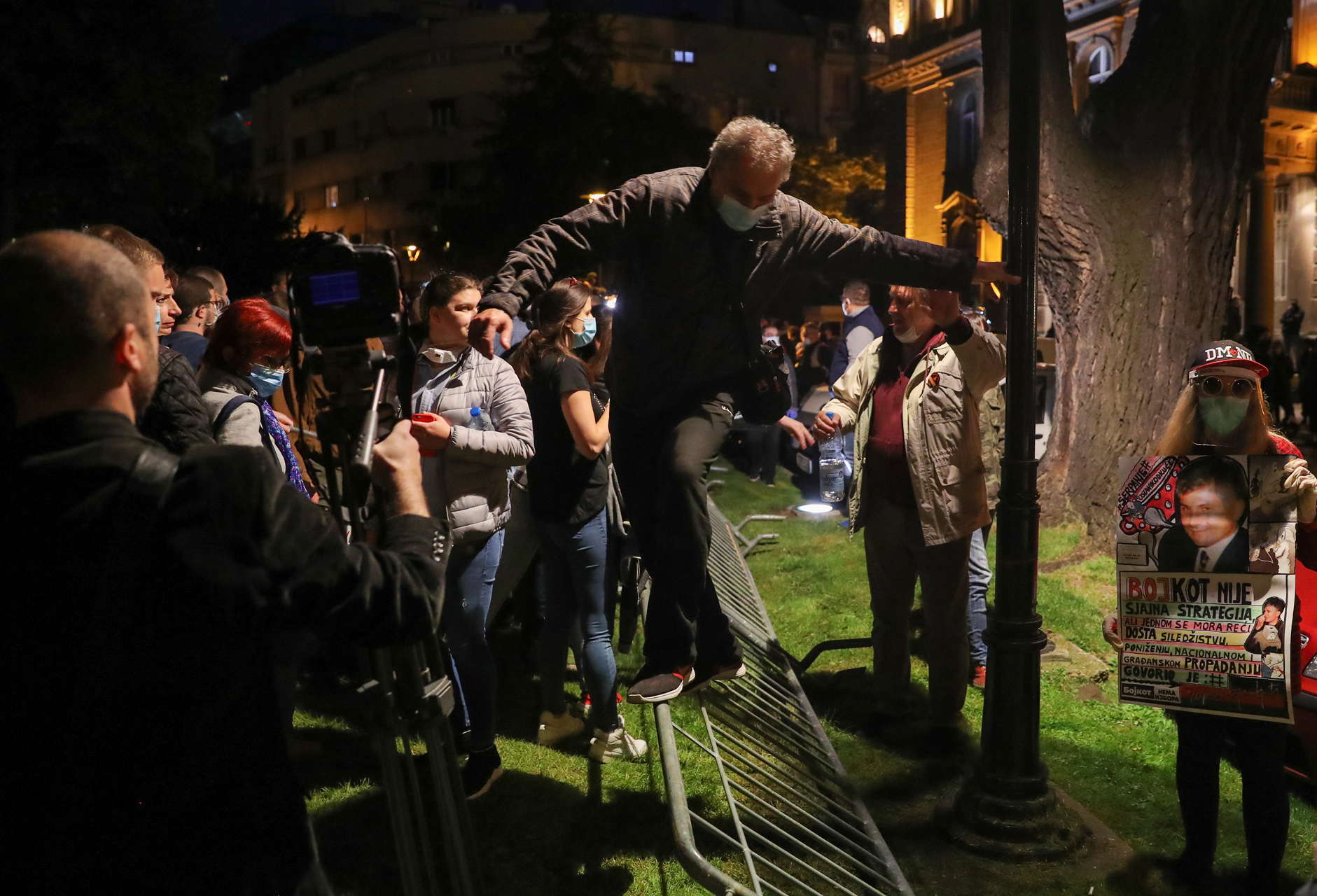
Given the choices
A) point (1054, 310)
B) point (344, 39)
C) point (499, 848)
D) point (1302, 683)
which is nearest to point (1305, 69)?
point (1054, 310)

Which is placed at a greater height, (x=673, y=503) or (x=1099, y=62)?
(x=1099, y=62)

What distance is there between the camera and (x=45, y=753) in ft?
6.10

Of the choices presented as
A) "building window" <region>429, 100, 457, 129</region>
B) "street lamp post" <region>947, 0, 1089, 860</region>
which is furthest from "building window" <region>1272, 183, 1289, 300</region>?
"building window" <region>429, 100, 457, 129</region>

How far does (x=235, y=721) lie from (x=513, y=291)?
1.82 meters

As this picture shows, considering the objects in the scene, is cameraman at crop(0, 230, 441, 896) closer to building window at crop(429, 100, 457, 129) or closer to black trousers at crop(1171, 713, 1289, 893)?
black trousers at crop(1171, 713, 1289, 893)

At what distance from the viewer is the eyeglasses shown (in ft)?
12.7

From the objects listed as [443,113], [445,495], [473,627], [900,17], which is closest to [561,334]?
[445,495]

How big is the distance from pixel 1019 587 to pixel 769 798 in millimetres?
1439

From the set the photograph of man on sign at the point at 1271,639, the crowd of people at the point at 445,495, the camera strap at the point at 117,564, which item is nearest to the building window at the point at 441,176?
the crowd of people at the point at 445,495

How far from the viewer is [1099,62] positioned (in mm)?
32031

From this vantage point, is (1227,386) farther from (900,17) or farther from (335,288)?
(900,17)

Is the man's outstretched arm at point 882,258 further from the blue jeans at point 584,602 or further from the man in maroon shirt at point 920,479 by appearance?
the blue jeans at point 584,602

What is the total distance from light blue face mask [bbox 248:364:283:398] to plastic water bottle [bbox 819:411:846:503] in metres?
4.77

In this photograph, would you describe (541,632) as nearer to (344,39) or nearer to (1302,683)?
(1302,683)
